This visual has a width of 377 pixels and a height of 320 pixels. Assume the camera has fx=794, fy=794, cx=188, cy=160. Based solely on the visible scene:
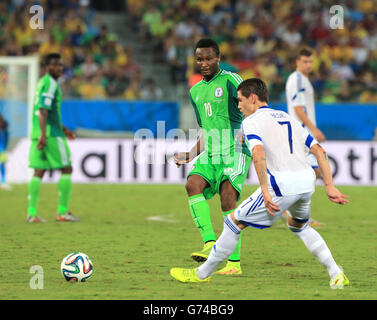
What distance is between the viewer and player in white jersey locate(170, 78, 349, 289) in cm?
605

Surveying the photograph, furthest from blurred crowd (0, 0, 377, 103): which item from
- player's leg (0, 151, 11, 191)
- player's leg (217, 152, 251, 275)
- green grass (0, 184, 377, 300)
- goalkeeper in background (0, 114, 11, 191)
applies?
player's leg (217, 152, 251, 275)

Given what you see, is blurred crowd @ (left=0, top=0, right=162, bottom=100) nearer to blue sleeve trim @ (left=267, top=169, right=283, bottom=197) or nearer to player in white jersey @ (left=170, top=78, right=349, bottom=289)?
player in white jersey @ (left=170, top=78, right=349, bottom=289)

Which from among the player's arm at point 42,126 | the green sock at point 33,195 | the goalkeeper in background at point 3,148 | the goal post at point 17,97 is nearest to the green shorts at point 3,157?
the goalkeeper in background at point 3,148

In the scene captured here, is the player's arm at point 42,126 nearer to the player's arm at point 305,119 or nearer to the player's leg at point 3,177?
the player's arm at point 305,119

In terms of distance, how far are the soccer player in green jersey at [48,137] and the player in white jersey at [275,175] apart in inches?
198

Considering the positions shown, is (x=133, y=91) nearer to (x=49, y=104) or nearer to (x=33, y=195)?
(x=49, y=104)

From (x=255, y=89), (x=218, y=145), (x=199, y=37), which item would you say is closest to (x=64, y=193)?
(x=218, y=145)

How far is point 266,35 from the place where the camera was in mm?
22234

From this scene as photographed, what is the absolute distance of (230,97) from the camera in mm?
7496

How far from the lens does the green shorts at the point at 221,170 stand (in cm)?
740
